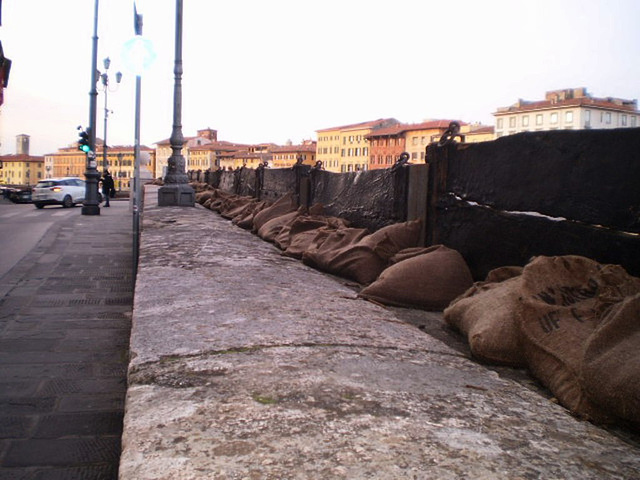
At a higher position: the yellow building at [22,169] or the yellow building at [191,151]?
the yellow building at [191,151]

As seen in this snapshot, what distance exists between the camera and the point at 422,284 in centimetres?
342

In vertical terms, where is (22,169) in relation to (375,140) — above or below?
below

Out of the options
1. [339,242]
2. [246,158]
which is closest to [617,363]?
[339,242]

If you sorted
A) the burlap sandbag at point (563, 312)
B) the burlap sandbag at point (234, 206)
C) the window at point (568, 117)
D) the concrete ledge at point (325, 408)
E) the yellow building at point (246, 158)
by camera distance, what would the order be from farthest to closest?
the yellow building at point (246, 158) < the window at point (568, 117) < the burlap sandbag at point (234, 206) < the burlap sandbag at point (563, 312) < the concrete ledge at point (325, 408)

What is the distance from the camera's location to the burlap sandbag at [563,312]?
1.98 m

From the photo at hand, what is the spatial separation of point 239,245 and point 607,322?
4.09 m

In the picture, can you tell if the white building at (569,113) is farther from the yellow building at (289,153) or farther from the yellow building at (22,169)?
the yellow building at (22,169)

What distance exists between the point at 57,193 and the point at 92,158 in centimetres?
864

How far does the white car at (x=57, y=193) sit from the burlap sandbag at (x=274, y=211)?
26.2m

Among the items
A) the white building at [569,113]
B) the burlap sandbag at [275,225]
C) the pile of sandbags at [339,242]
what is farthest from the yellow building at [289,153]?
the pile of sandbags at [339,242]

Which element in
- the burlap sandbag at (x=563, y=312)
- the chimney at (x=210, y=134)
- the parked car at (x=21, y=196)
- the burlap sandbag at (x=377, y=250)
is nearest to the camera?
the burlap sandbag at (x=563, y=312)

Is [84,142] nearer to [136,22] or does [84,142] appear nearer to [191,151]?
[136,22]

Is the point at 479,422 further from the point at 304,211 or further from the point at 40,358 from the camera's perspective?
the point at 304,211

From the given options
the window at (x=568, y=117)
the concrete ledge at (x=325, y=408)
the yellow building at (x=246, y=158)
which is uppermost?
the window at (x=568, y=117)
